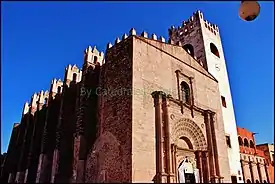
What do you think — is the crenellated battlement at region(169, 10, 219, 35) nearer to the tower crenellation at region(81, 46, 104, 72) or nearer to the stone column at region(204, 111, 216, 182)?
the tower crenellation at region(81, 46, 104, 72)

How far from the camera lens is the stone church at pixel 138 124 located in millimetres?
12477

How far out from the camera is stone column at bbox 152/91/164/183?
1206 centimetres

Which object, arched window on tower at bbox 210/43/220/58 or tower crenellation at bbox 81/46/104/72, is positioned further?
arched window on tower at bbox 210/43/220/58

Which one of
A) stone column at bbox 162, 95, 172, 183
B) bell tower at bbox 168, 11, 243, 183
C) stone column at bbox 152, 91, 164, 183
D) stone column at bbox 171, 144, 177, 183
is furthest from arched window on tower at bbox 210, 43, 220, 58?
stone column at bbox 171, 144, 177, 183

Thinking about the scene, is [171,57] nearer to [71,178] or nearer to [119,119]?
[119,119]

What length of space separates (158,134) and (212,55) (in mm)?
13439

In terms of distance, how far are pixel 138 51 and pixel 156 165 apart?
6399mm

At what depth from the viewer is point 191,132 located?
15406 millimetres

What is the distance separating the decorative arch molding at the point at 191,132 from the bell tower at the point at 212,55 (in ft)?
15.5

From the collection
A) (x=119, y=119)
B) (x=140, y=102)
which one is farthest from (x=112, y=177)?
(x=140, y=102)

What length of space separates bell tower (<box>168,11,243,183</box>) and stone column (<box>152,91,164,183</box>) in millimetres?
7779

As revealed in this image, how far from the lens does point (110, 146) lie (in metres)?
13.0

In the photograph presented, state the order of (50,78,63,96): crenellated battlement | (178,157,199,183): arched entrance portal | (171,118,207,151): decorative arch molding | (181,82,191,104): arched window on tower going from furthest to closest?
(50,78,63,96): crenellated battlement < (181,82,191,104): arched window on tower < (171,118,207,151): decorative arch molding < (178,157,199,183): arched entrance portal

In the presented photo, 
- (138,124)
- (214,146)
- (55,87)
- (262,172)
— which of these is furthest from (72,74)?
(262,172)
